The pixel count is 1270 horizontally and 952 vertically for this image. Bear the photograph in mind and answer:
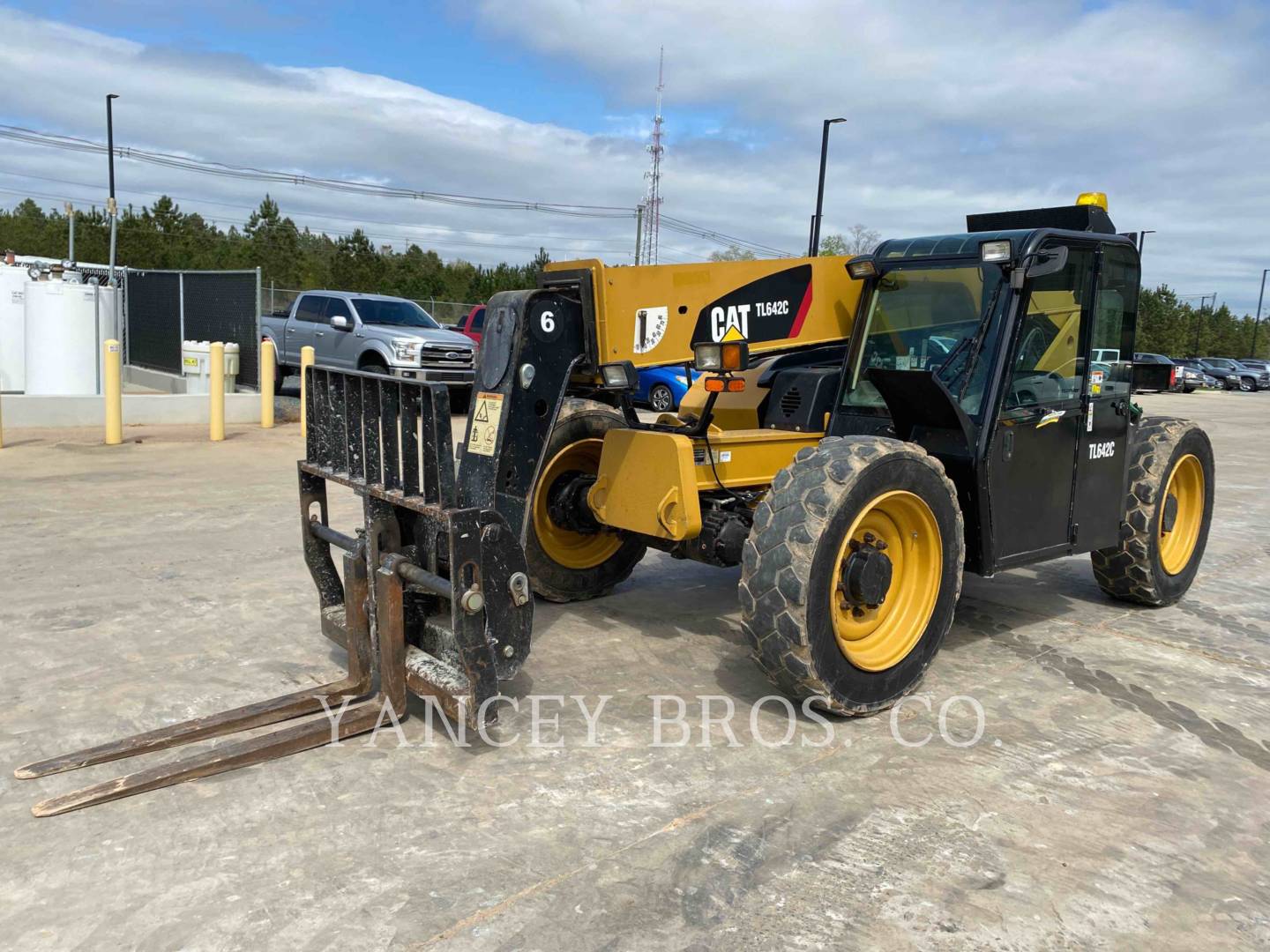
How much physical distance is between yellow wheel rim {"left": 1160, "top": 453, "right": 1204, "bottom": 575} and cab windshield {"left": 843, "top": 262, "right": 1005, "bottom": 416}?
2.43 metres

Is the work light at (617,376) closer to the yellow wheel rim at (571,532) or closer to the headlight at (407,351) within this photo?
the yellow wheel rim at (571,532)

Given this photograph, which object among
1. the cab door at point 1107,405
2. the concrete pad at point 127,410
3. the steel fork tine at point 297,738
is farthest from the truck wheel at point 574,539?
the concrete pad at point 127,410

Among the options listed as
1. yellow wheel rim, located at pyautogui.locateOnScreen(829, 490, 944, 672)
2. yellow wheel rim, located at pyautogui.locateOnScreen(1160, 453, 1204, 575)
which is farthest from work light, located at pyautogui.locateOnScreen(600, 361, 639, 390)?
yellow wheel rim, located at pyautogui.locateOnScreen(1160, 453, 1204, 575)

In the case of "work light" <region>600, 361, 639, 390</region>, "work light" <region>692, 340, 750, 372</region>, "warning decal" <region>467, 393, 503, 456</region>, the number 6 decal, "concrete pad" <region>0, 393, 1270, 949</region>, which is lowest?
"concrete pad" <region>0, 393, 1270, 949</region>

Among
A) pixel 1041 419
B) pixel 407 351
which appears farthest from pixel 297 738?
pixel 407 351

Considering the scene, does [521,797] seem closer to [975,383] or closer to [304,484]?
[304,484]

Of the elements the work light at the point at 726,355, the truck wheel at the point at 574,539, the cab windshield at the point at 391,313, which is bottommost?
the truck wheel at the point at 574,539

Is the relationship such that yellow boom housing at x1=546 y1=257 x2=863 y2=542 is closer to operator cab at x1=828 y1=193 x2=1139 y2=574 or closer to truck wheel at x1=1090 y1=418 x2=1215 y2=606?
operator cab at x1=828 y1=193 x2=1139 y2=574

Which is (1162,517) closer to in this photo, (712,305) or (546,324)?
(712,305)

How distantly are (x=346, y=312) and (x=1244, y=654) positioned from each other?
48.2ft

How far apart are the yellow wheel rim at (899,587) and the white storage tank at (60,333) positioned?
1452 cm

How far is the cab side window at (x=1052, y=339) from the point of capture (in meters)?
5.13

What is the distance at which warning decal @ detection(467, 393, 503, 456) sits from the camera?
4.36m

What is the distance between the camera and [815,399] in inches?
225
